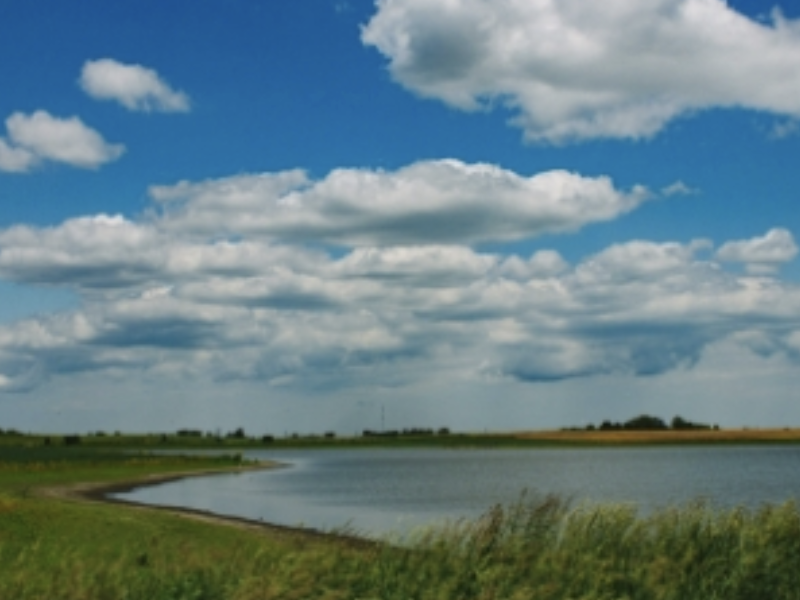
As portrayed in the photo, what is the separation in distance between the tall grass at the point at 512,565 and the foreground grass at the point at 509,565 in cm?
3

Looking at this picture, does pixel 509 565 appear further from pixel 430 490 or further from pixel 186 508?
pixel 430 490

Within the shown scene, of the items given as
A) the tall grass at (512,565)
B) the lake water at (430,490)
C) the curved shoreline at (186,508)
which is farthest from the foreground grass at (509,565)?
the lake water at (430,490)

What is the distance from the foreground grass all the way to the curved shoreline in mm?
1596

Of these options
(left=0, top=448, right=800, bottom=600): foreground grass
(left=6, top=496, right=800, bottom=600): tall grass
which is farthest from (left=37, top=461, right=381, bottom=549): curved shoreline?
(left=6, top=496, right=800, bottom=600): tall grass

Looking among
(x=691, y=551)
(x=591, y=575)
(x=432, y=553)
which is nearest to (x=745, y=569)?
(x=691, y=551)

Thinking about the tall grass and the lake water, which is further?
the lake water

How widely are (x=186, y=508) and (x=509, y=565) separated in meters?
43.0

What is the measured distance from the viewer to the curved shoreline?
Result: 28.3 m

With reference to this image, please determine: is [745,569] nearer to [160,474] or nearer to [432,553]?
[432,553]

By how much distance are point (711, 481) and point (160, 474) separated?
158ft

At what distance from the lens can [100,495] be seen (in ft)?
234

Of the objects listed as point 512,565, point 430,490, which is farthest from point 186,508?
point 512,565

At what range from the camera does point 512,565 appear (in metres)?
20.7

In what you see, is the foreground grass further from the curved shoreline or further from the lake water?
the lake water
